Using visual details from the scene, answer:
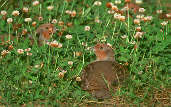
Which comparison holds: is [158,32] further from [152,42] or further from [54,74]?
[54,74]

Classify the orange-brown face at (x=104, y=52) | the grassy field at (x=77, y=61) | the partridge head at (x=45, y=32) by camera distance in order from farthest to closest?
the partridge head at (x=45, y=32) → the orange-brown face at (x=104, y=52) → the grassy field at (x=77, y=61)

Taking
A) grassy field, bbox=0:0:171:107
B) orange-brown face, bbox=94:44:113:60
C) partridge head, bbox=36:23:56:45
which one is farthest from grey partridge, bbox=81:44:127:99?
partridge head, bbox=36:23:56:45

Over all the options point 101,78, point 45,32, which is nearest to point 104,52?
point 101,78

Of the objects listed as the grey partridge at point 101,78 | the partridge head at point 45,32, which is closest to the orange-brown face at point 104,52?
the grey partridge at point 101,78

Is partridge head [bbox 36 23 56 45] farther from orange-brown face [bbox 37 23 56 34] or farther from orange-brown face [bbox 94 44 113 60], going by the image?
orange-brown face [bbox 94 44 113 60]

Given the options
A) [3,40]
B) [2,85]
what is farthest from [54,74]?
[3,40]

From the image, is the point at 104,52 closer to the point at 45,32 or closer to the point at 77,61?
the point at 77,61

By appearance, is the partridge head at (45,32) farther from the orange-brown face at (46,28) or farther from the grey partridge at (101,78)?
the grey partridge at (101,78)
